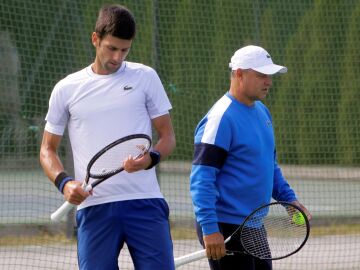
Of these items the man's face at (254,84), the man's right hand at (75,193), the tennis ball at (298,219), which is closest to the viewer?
the man's right hand at (75,193)

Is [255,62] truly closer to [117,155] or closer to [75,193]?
[117,155]

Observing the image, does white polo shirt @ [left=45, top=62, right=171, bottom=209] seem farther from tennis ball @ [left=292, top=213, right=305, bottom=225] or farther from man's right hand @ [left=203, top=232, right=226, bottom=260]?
tennis ball @ [left=292, top=213, right=305, bottom=225]

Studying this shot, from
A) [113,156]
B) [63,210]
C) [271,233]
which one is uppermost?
[113,156]

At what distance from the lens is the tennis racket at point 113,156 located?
4.42 m

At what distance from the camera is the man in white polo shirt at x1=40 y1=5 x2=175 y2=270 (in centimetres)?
445

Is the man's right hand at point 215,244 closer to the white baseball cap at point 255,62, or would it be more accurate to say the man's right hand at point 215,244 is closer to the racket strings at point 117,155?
the racket strings at point 117,155

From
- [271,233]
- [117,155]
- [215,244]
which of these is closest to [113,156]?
[117,155]

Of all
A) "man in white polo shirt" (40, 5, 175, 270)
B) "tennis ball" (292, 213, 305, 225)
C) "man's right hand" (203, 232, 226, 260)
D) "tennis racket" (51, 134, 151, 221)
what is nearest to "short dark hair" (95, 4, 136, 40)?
"man in white polo shirt" (40, 5, 175, 270)

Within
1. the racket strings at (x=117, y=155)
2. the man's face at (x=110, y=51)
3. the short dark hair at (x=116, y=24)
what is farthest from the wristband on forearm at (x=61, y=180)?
the short dark hair at (x=116, y=24)

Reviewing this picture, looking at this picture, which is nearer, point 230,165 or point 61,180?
point 61,180

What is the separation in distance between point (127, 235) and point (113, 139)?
423 mm

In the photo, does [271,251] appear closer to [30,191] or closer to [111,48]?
[111,48]

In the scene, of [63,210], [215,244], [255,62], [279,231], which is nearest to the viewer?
[63,210]

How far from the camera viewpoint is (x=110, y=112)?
448cm
